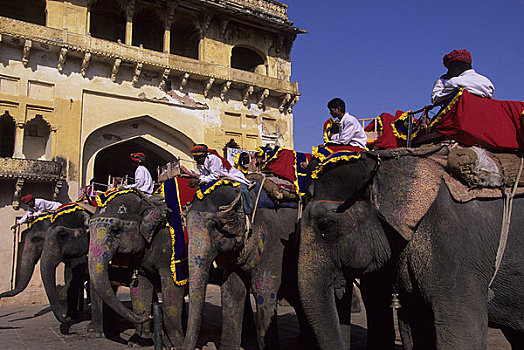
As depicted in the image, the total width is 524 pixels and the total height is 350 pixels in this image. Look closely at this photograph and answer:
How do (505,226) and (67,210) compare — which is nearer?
(505,226)

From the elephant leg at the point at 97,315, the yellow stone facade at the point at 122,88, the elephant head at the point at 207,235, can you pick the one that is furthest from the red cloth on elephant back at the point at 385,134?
the yellow stone facade at the point at 122,88

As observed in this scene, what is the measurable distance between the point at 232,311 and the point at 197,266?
0.86m

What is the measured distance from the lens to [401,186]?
10.6 ft

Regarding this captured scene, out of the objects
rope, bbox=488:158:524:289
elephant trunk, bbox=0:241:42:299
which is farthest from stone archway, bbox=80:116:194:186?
rope, bbox=488:158:524:289

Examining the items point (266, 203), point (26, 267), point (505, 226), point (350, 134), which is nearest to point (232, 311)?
point (266, 203)

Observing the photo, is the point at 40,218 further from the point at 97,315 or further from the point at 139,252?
the point at 139,252

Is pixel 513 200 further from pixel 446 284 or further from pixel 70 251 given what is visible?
pixel 70 251

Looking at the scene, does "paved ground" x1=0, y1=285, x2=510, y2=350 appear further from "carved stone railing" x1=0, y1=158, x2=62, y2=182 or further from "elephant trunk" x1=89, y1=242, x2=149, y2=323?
"carved stone railing" x1=0, y1=158, x2=62, y2=182

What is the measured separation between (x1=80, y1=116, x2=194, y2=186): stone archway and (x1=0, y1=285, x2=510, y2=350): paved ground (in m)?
9.21

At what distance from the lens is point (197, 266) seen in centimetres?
537

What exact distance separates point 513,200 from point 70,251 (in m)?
7.60

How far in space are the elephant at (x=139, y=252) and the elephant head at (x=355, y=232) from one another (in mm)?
3485

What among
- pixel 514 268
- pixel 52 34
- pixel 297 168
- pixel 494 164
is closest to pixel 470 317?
pixel 514 268

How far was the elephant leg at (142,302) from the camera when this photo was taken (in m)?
6.75
